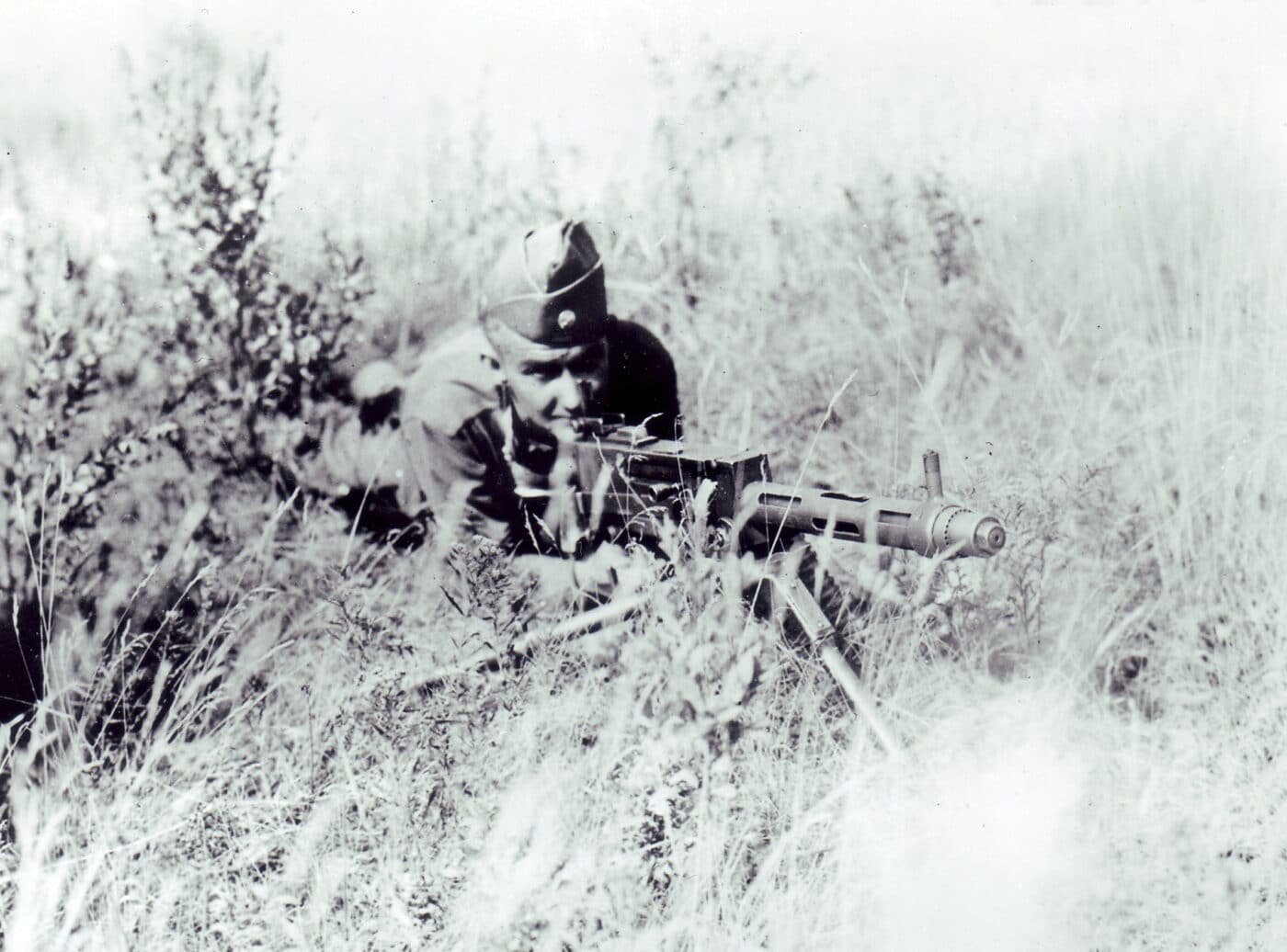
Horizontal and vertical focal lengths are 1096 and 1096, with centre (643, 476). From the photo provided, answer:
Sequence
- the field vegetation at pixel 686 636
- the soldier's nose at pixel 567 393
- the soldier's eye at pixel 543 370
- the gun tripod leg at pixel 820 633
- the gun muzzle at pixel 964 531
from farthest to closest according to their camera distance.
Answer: the soldier's eye at pixel 543 370, the soldier's nose at pixel 567 393, the gun tripod leg at pixel 820 633, the gun muzzle at pixel 964 531, the field vegetation at pixel 686 636

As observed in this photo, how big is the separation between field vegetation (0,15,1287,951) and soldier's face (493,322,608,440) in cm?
59

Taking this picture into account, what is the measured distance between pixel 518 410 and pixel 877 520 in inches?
53.2

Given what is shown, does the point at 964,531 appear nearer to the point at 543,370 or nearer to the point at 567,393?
the point at 567,393

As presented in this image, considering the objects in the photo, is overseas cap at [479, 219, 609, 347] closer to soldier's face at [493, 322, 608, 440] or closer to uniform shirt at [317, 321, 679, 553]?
soldier's face at [493, 322, 608, 440]

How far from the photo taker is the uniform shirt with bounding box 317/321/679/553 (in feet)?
11.6

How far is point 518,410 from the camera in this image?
3.55 meters

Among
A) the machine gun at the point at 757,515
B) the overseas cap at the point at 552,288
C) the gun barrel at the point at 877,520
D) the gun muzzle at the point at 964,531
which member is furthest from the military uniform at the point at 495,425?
the gun muzzle at the point at 964,531

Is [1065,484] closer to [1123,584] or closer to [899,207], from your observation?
[1123,584]

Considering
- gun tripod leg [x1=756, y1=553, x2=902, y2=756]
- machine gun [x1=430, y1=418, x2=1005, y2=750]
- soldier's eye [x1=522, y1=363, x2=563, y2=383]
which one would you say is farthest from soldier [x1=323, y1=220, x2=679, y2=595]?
gun tripod leg [x1=756, y1=553, x2=902, y2=756]

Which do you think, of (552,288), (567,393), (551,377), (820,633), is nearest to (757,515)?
(820,633)

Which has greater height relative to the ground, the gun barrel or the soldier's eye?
the soldier's eye

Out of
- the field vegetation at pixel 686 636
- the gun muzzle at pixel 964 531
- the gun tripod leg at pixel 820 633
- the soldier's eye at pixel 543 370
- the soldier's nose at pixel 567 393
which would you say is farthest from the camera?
the soldier's eye at pixel 543 370

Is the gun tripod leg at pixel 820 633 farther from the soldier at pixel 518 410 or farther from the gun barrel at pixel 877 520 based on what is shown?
the soldier at pixel 518 410

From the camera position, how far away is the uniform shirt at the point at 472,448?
11.6ft
